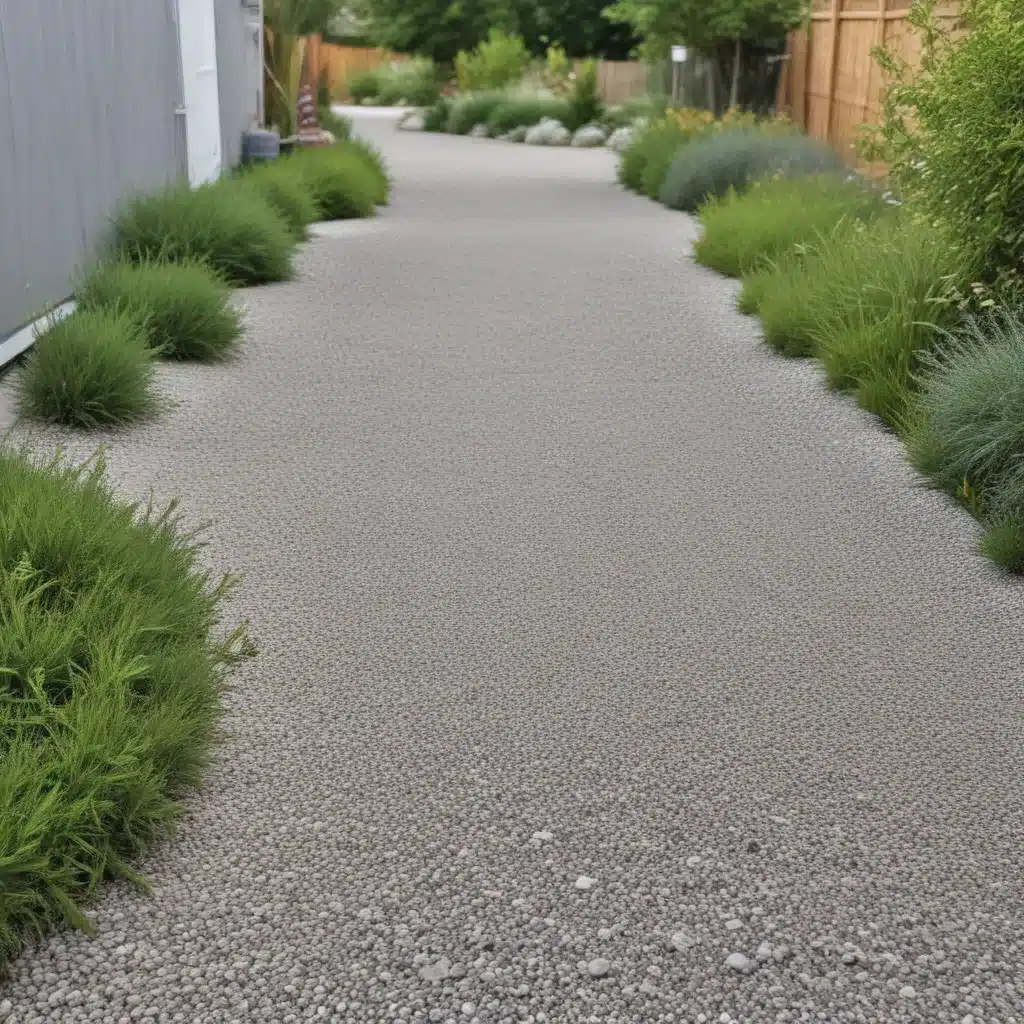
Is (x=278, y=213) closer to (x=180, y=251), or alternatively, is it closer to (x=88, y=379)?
(x=180, y=251)

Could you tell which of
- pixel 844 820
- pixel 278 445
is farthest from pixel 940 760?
pixel 278 445

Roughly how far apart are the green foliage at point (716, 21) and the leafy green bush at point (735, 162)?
11.6 feet

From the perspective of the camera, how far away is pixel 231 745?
3537 mm

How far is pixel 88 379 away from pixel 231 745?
10.1 ft

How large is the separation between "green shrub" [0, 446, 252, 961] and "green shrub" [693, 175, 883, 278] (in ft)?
20.9

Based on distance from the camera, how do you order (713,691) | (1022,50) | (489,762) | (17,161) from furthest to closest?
1. (17,161)
2. (1022,50)
3. (713,691)
4. (489,762)

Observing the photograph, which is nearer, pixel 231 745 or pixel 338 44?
pixel 231 745

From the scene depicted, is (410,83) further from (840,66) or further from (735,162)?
(735,162)

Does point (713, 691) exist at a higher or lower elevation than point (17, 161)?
lower

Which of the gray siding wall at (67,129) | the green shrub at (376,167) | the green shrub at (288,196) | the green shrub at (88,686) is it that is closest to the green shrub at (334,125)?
the green shrub at (376,167)

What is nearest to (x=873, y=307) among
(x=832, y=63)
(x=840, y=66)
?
(x=840, y=66)

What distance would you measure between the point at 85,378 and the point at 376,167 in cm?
988

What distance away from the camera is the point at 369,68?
43.0 meters

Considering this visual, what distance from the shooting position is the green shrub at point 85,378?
20.1 ft
